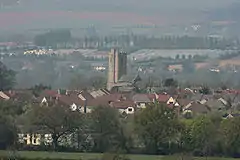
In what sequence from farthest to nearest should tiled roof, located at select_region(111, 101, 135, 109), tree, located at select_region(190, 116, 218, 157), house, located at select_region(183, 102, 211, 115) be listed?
tiled roof, located at select_region(111, 101, 135, 109) < house, located at select_region(183, 102, 211, 115) < tree, located at select_region(190, 116, 218, 157)

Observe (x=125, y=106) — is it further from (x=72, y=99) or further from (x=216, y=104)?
(x=216, y=104)

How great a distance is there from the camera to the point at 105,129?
16.8 m

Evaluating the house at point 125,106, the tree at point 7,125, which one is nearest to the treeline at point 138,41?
the house at point 125,106

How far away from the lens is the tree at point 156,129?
54.6 ft

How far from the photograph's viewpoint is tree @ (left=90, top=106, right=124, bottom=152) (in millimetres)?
16438

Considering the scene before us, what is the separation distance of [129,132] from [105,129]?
46cm

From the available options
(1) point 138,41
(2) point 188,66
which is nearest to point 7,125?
(2) point 188,66

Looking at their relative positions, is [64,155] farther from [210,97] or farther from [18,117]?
[210,97]

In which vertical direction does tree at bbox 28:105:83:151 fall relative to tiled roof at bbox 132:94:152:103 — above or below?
above

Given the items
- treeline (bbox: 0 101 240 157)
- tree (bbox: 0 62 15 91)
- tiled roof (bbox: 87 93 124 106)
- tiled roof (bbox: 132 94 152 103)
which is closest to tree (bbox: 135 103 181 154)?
treeline (bbox: 0 101 240 157)

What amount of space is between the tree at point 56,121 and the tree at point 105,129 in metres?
0.32

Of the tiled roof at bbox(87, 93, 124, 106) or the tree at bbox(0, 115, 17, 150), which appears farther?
the tiled roof at bbox(87, 93, 124, 106)

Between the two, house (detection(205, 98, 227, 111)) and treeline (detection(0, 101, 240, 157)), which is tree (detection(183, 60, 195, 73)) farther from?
treeline (detection(0, 101, 240, 157))

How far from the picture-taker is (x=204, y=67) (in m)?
47.2
